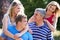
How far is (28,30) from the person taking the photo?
4.69 metres

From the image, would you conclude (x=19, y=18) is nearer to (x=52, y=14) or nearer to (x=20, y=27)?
(x=20, y=27)

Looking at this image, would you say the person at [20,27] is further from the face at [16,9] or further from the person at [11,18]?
the face at [16,9]

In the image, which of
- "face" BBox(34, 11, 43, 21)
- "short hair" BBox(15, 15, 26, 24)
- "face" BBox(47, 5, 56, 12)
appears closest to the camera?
"short hair" BBox(15, 15, 26, 24)

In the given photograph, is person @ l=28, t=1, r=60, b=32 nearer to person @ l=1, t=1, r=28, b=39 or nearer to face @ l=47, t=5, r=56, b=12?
face @ l=47, t=5, r=56, b=12

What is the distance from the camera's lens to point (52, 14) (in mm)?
4977

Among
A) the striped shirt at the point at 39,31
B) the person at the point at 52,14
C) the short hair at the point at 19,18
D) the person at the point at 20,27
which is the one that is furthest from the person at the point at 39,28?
the short hair at the point at 19,18

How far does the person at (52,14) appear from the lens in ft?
16.1

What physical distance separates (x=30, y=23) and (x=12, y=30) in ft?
1.48

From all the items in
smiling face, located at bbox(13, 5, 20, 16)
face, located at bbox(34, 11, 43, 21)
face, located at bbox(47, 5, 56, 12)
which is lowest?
face, located at bbox(34, 11, 43, 21)

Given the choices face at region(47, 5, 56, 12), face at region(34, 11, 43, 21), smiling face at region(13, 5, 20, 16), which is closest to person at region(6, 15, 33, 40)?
smiling face at region(13, 5, 20, 16)

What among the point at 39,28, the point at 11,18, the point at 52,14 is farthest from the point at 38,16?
the point at 11,18

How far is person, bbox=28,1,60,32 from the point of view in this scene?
193 inches

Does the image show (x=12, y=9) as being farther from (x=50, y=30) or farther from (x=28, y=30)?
(x=50, y=30)

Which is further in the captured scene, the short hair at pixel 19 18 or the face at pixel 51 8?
the face at pixel 51 8
